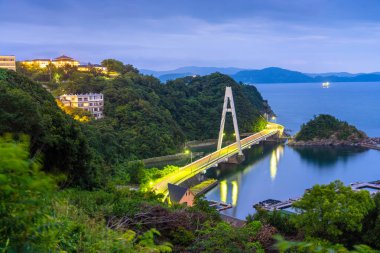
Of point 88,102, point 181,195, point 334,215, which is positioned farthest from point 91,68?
point 334,215

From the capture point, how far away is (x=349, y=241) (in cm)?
551

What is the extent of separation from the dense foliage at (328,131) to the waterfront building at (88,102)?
11.4 meters

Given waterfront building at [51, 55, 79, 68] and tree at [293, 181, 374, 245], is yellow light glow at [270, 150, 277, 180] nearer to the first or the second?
tree at [293, 181, 374, 245]

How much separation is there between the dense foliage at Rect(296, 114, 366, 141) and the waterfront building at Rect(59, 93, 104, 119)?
1135 cm

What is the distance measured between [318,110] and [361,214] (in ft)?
127

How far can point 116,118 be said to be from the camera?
19.3 m

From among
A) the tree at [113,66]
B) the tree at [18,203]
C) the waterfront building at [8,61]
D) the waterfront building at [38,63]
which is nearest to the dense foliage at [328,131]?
the tree at [113,66]

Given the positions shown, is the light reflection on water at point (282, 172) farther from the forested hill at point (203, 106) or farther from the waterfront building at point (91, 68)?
the waterfront building at point (91, 68)

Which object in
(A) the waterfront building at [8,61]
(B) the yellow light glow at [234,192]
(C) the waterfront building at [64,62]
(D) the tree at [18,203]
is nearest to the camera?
(D) the tree at [18,203]

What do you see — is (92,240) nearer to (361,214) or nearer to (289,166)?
(361,214)

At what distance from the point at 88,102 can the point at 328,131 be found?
13368 mm

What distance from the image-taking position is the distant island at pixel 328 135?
22.6 m

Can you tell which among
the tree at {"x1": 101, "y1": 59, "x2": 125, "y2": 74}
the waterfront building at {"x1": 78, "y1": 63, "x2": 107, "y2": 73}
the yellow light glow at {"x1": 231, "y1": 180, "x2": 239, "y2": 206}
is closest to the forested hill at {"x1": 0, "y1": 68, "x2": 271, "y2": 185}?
the tree at {"x1": 101, "y1": 59, "x2": 125, "y2": 74}

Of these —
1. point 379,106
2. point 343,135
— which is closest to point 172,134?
point 343,135
